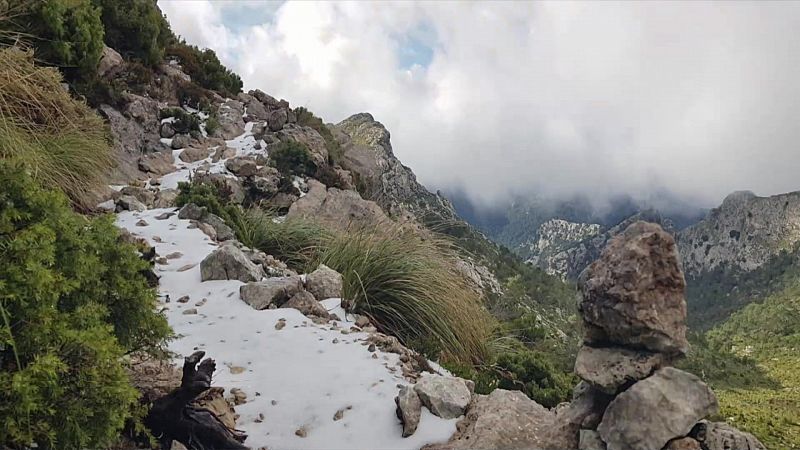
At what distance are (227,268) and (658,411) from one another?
18.3 feet

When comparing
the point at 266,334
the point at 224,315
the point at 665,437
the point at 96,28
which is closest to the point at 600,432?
the point at 665,437

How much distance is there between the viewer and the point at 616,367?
3744 millimetres

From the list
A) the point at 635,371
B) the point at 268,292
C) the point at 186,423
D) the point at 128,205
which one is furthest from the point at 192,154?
the point at 635,371

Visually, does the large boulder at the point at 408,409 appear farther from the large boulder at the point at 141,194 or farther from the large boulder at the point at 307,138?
the large boulder at the point at 307,138

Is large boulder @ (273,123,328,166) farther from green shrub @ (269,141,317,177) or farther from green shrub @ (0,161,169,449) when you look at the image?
green shrub @ (0,161,169,449)

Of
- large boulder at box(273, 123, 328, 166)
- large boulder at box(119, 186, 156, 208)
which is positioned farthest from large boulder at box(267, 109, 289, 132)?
large boulder at box(119, 186, 156, 208)

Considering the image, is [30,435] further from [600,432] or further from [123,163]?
[123,163]

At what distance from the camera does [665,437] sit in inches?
133

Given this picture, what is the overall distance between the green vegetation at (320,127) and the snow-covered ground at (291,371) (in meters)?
15.1

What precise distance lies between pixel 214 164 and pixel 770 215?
6267 inches

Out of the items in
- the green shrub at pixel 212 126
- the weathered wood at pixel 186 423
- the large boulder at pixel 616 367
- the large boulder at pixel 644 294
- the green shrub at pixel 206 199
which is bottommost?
the weathered wood at pixel 186 423

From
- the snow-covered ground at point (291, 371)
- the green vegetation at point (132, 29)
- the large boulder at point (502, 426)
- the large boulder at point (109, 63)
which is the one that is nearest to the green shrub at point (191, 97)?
the green vegetation at point (132, 29)

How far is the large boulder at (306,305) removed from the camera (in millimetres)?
6621

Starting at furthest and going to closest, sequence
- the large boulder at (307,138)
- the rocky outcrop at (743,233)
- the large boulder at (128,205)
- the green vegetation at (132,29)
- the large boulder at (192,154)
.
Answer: the rocky outcrop at (743,233)
the large boulder at (307,138)
the green vegetation at (132,29)
the large boulder at (192,154)
the large boulder at (128,205)
